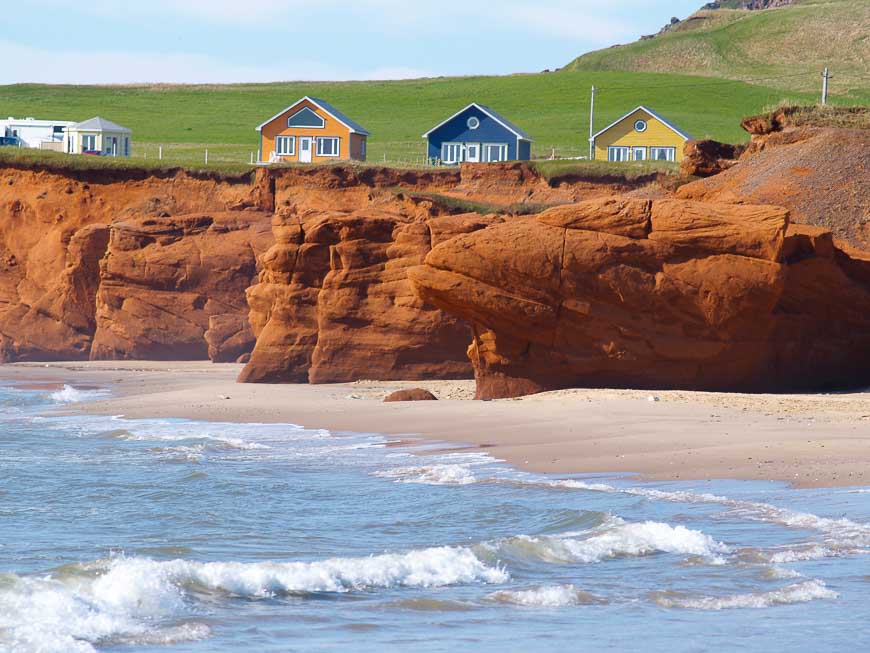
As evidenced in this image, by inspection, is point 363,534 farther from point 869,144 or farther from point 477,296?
point 869,144

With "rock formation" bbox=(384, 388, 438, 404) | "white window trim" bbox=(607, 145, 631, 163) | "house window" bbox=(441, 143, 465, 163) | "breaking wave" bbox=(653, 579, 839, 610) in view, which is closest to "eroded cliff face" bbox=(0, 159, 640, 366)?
"rock formation" bbox=(384, 388, 438, 404)

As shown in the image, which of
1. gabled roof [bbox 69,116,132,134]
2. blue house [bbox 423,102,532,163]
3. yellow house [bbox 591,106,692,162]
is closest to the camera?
blue house [bbox 423,102,532,163]

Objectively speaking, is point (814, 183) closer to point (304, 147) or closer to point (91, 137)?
point (304, 147)

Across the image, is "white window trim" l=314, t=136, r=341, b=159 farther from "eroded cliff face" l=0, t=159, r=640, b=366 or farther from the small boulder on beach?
the small boulder on beach

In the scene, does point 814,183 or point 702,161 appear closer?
point 814,183

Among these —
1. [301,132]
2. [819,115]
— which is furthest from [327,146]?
[819,115]

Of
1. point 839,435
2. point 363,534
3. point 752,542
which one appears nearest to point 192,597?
point 363,534

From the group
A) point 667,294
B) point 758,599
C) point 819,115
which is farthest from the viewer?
point 819,115

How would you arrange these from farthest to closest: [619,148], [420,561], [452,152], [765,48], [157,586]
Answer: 1. [765,48]
2. [619,148]
3. [452,152]
4. [420,561]
5. [157,586]

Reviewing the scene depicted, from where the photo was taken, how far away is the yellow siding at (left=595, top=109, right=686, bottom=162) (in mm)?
66562

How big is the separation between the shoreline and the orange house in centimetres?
3933

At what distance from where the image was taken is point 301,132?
65.1m

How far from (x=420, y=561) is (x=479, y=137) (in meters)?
56.6

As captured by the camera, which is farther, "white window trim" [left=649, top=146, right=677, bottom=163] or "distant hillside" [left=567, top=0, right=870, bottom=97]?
"distant hillside" [left=567, top=0, right=870, bottom=97]
